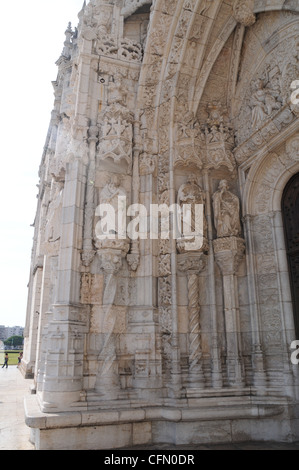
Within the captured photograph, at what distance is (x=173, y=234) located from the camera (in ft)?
23.2

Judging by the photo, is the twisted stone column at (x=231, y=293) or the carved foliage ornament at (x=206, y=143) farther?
the carved foliage ornament at (x=206, y=143)

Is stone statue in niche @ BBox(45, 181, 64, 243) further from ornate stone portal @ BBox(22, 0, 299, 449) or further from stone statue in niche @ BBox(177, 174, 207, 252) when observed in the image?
stone statue in niche @ BBox(177, 174, 207, 252)

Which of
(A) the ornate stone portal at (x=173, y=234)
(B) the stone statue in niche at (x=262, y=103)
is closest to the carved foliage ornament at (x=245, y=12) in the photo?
(A) the ornate stone portal at (x=173, y=234)

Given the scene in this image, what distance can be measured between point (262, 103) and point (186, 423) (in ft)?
19.4

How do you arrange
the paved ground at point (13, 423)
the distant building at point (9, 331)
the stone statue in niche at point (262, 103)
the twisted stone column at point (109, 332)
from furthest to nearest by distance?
1. the distant building at point (9, 331)
2. the stone statue in niche at point (262, 103)
3. the twisted stone column at point (109, 332)
4. the paved ground at point (13, 423)

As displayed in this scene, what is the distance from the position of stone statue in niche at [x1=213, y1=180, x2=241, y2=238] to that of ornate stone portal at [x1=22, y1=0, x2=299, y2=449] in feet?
0.08

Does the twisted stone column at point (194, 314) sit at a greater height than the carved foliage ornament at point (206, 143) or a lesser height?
lesser

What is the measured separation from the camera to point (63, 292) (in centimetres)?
625

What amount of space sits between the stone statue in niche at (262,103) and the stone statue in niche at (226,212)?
Answer: 4.44ft

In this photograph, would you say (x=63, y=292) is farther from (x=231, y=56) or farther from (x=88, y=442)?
(x=231, y=56)

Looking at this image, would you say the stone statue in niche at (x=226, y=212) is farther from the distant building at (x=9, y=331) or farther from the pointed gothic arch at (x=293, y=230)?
the distant building at (x=9, y=331)

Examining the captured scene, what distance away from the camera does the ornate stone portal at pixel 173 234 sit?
585cm

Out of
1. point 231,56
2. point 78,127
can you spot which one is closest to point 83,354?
point 78,127

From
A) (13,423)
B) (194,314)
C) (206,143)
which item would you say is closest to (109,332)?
(194,314)
